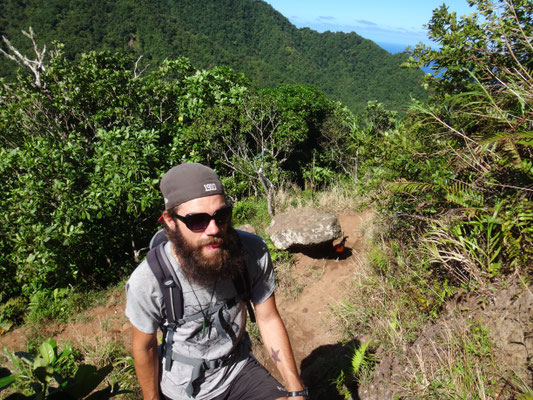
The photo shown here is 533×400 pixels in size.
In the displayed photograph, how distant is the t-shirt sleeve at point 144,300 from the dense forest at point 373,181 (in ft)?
5.95

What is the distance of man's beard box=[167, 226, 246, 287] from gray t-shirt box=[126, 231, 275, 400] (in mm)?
72

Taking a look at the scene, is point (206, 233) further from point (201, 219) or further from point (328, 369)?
point (328, 369)

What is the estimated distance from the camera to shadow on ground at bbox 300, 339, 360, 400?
2680 mm

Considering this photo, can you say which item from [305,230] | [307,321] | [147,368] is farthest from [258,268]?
[305,230]

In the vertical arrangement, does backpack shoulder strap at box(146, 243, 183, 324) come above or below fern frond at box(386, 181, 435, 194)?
below

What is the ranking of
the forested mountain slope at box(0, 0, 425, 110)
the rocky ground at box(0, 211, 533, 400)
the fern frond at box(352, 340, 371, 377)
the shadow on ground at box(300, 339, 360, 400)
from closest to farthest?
the rocky ground at box(0, 211, 533, 400)
the fern frond at box(352, 340, 371, 377)
the shadow on ground at box(300, 339, 360, 400)
the forested mountain slope at box(0, 0, 425, 110)

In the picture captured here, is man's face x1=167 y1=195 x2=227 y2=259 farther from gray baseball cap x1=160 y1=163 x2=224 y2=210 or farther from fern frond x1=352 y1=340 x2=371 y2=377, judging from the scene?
fern frond x1=352 y1=340 x2=371 y2=377

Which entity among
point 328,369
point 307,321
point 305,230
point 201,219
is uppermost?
point 201,219

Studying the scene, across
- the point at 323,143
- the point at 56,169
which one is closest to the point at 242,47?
the point at 323,143

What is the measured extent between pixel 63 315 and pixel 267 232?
3056 mm

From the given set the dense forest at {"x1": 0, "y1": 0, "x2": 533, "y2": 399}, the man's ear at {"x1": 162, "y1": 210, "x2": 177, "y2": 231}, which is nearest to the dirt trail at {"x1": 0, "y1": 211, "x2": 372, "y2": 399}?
the dense forest at {"x1": 0, "y1": 0, "x2": 533, "y2": 399}

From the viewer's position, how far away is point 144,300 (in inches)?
61.4

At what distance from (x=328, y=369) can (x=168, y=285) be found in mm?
2041

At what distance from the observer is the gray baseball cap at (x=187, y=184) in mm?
1588
